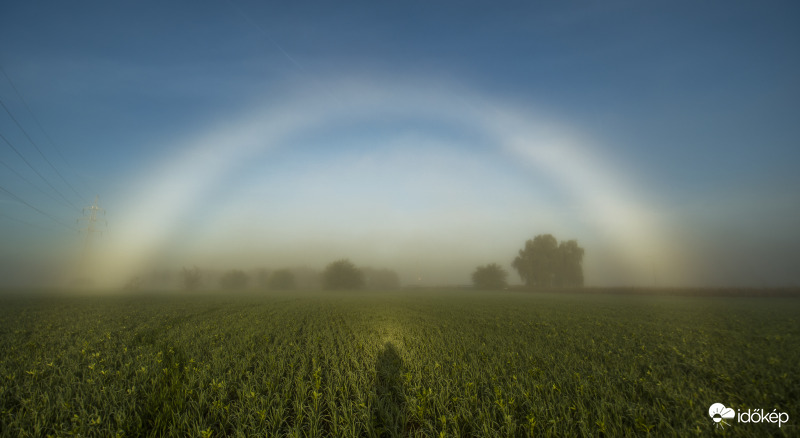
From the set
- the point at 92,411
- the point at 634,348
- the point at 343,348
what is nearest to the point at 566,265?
the point at 634,348

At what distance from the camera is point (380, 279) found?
554 feet

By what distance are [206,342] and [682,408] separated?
1452cm

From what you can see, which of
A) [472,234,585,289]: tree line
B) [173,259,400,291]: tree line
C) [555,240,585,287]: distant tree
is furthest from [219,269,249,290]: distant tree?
[555,240,585,287]: distant tree

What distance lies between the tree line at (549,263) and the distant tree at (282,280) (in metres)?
95.3

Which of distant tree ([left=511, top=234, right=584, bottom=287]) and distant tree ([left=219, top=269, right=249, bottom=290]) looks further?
distant tree ([left=219, top=269, right=249, bottom=290])

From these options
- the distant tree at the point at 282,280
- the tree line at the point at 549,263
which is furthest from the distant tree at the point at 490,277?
the distant tree at the point at 282,280

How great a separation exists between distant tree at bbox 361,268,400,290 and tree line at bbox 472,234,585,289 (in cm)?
7912

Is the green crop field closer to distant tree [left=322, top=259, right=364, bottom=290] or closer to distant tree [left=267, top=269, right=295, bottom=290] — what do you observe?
distant tree [left=322, top=259, right=364, bottom=290]

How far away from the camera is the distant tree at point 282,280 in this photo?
125 meters

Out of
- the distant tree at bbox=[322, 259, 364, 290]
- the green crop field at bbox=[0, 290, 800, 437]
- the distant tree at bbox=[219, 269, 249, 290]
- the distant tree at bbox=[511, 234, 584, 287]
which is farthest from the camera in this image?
the distant tree at bbox=[219, 269, 249, 290]

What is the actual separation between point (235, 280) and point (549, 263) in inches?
5419

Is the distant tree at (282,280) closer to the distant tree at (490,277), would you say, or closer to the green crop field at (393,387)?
→ the distant tree at (490,277)

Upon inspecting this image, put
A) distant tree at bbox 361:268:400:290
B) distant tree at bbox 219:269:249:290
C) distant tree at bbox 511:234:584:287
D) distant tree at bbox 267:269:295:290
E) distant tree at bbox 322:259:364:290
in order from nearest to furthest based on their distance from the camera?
distant tree at bbox 511:234:584:287
distant tree at bbox 322:259:364:290
distant tree at bbox 267:269:295:290
distant tree at bbox 219:269:249:290
distant tree at bbox 361:268:400:290

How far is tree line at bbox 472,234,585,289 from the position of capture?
93250 millimetres
